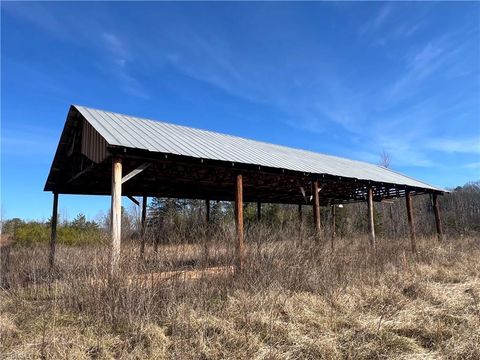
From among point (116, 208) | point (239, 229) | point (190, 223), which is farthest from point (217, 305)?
point (116, 208)

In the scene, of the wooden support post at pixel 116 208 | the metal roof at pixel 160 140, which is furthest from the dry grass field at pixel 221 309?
the metal roof at pixel 160 140

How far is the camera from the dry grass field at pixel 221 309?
5.36 metres

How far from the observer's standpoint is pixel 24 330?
18.8 ft

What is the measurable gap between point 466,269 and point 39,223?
23.2m

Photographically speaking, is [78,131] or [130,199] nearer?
[78,131]

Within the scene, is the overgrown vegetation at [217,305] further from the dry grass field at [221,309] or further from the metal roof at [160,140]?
the metal roof at [160,140]

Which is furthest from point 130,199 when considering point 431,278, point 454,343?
point 454,343

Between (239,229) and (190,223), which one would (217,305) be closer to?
(190,223)

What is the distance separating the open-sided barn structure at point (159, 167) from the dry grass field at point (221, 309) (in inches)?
23.7

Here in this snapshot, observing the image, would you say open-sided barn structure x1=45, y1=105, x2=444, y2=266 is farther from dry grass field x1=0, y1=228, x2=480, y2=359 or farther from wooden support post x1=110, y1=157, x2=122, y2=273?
dry grass field x1=0, y1=228, x2=480, y2=359

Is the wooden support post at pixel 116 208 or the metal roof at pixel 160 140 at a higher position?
the metal roof at pixel 160 140

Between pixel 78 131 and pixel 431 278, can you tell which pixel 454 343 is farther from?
pixel 78 131

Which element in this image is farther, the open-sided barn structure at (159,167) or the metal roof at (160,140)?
the metal roof at (160,140)

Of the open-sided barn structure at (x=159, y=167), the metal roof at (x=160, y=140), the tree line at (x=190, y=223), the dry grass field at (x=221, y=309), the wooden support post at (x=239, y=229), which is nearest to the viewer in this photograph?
the dry grass field at (x=221, y=309)
